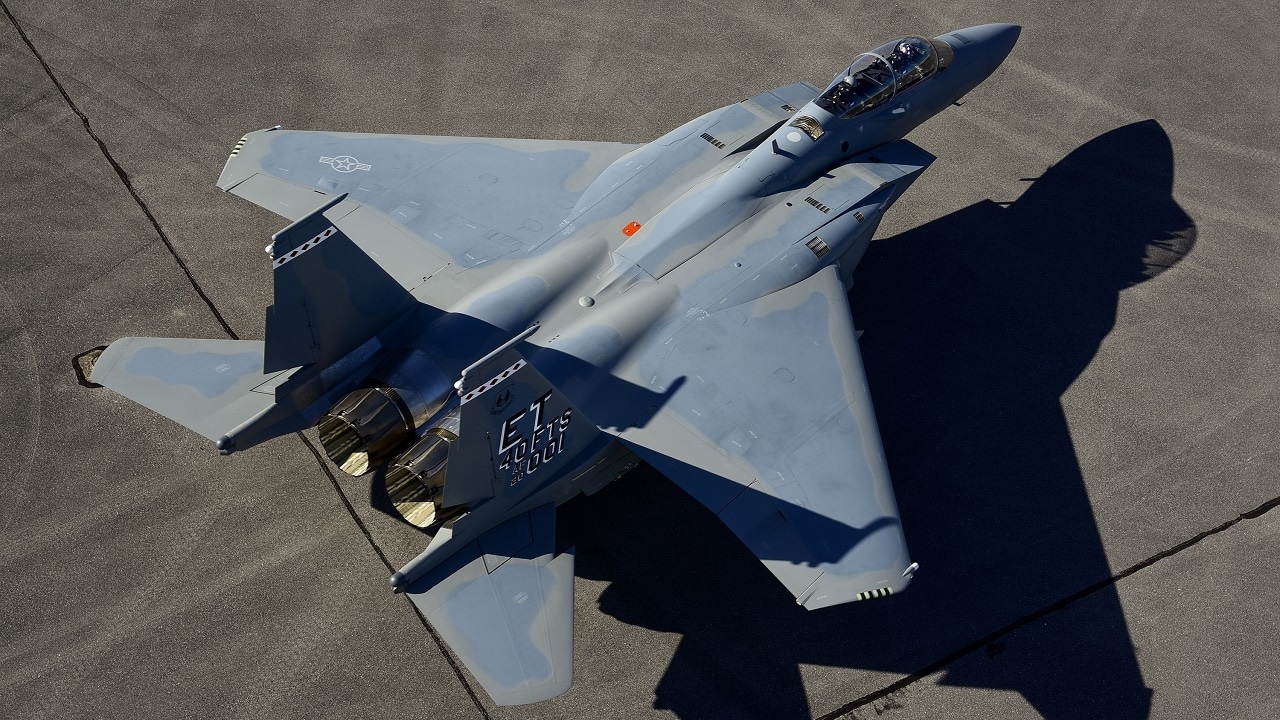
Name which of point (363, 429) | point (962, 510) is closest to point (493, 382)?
point (363, 429)

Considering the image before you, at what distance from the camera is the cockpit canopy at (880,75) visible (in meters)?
14.4

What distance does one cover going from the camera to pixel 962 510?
44.8 feet

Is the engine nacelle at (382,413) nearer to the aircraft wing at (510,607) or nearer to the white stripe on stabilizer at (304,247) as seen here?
the aircraft wing at (510,607)

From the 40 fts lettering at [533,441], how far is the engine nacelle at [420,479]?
3.65ft

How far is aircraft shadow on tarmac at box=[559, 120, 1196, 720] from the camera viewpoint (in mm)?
12375

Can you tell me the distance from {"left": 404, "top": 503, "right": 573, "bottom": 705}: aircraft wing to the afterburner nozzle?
1.64 m

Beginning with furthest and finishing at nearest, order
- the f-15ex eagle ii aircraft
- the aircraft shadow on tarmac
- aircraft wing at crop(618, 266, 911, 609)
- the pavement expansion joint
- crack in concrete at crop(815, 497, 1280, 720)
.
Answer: the pavement expansion joint → the aircraft shadow on tarmac → crack in concrete at crop(815, 497, 1280, 720) → aircraft wing at crop(618, 266, 911, 609) → the f-15ex eagle ii aircraft

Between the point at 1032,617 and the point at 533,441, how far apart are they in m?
6.96

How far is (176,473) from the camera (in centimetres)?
1355

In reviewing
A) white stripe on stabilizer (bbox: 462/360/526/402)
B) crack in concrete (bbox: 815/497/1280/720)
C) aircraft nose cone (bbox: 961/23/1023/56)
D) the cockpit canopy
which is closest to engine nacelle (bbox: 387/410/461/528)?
white stripe on stabilizer (bbox: 462/360/526/402)

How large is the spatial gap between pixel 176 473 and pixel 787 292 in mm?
8681

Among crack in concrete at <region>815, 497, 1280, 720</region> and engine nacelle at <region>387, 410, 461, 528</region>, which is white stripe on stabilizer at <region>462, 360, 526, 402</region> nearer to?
engine nacelle at <region>387, 410, 461, 528</region>

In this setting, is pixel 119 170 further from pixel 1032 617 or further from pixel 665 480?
pixel 1032 617

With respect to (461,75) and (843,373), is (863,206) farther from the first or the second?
(461,75)
